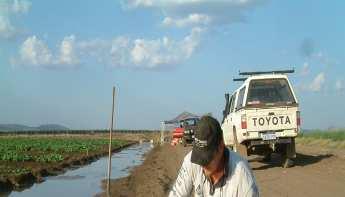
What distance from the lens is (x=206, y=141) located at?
3389mm

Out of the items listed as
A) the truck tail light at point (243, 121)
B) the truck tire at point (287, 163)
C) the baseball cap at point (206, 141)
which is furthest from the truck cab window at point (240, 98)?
the baseball cap at point (206, 141)

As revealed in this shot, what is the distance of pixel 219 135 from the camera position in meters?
3.45

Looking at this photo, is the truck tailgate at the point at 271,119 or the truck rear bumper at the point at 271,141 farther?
→ the truck rear bumper at the point at 271,141

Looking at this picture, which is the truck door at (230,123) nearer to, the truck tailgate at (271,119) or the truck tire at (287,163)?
the truck tailgate at (271,119)

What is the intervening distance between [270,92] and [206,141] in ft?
44.3

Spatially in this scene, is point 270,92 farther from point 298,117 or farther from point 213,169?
point 213,169

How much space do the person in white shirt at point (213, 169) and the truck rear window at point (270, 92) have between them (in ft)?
42.1

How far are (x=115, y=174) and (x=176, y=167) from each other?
7.83 feet

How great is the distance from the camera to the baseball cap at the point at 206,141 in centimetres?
338

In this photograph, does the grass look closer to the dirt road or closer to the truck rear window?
the dirt road

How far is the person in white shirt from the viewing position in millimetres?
3402

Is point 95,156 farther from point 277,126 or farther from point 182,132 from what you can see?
point 277,126

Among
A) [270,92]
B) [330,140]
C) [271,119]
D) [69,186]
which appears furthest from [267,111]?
[330,140]

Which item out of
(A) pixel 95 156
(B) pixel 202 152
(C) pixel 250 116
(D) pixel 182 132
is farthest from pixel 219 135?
(D) pixel 182 132
